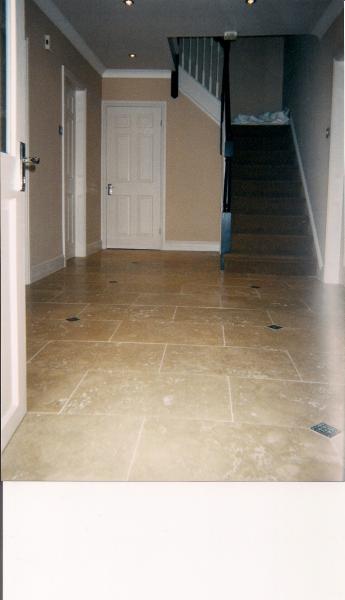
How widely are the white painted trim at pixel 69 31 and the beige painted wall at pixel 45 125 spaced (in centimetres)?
6

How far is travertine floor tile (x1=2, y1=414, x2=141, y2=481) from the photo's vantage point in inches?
62.6

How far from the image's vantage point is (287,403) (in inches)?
85.4

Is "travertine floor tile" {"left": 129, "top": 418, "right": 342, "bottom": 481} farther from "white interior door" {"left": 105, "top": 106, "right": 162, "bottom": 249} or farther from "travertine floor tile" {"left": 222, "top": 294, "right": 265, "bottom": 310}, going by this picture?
"white interior door" {"left": 105, "top": 106, "right": 162, "bottom": 249}

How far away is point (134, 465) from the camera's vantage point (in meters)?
1.64

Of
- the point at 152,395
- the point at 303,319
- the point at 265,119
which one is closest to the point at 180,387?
the point at 152,395

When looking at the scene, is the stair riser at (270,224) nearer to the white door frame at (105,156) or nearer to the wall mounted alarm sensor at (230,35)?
the white door frame at (105,156)

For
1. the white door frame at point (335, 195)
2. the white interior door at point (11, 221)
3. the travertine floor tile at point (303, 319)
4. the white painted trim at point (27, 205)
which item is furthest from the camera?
the white door frame at point (335, 195)

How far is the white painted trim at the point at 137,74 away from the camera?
7605 mm

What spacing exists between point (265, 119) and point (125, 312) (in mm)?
5763

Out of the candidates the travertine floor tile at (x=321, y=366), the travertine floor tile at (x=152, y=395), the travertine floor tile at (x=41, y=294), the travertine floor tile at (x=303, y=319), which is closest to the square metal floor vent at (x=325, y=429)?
the travertine floor tile at (x=152, y=395)
